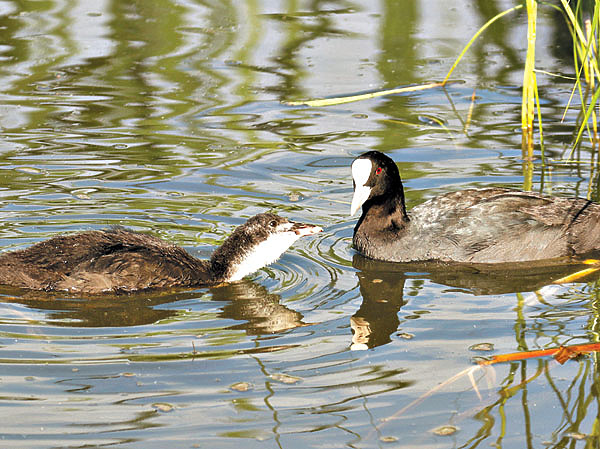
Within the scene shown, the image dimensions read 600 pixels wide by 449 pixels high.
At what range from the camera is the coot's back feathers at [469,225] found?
7520 mm

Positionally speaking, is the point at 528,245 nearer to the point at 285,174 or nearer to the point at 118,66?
the point at 285,174

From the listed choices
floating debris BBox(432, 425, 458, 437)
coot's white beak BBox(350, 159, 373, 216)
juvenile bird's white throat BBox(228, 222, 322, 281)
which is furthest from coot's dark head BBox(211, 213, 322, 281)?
floating debris BBox(432, 425, 458, 437)

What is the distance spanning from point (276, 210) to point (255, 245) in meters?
1.31

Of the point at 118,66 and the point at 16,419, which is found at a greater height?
the point at 118,66

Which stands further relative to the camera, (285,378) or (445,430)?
(285,378)

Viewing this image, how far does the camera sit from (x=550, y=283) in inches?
274

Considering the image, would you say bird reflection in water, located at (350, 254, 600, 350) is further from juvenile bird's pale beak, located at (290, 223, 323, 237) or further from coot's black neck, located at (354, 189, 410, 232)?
juvenile bird's pale beak, located at (290, 223, 323, 237)

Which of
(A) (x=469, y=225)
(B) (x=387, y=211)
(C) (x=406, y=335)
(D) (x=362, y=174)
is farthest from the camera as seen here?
(B) (x=387, y=211)

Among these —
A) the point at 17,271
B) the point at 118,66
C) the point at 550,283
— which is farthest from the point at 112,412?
the point at 118,66

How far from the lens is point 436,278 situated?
7.14 metres

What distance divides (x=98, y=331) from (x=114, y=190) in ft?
8.76

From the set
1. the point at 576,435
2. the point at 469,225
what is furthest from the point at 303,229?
the point at 576,435

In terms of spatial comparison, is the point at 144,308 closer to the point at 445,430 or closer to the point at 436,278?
the point at 436,278

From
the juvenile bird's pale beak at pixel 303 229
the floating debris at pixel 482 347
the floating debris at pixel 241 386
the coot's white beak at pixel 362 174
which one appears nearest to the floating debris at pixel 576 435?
the floating debris at pixel 482 347
